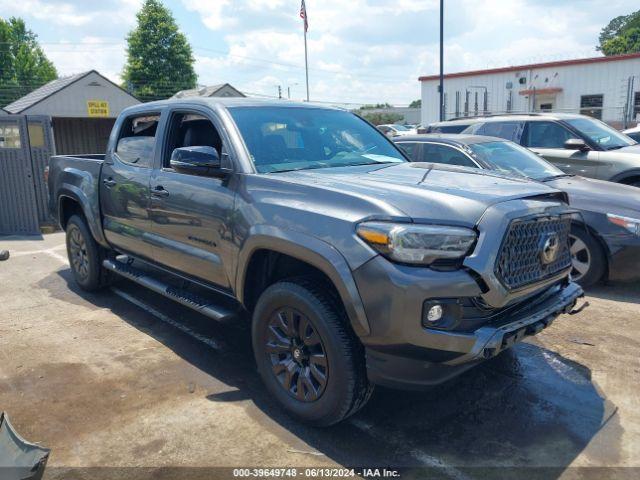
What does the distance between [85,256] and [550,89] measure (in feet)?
99.2

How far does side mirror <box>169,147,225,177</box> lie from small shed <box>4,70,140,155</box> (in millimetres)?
16981

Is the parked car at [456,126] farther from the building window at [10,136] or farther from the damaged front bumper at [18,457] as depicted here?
the damaged front bumper at [18,457]

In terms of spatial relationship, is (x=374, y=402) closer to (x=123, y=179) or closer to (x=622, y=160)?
(x=123, y=179)

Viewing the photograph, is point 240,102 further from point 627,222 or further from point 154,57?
point 154,57

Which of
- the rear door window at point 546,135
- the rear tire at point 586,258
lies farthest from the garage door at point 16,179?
the rear tire at point 586,258

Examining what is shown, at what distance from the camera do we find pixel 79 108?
19438 millimetres

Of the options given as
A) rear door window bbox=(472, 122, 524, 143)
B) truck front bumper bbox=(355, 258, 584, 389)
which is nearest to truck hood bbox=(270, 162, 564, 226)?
truck front bumper bbox=(355, 258, 584, 389)

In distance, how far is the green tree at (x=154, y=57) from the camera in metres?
47.3

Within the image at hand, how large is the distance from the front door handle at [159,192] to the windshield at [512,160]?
3.57 metres

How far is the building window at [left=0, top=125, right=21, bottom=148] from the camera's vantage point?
32.0 feet

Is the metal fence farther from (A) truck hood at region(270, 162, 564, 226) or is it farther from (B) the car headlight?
(B) the car headlight

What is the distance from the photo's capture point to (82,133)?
20.1 meters

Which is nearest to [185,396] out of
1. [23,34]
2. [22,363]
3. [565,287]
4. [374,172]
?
[22,363]

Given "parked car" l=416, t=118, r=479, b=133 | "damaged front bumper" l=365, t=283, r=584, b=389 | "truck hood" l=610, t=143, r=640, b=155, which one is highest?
"parked car" l=416, t=118, r=479, b=133
